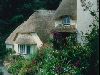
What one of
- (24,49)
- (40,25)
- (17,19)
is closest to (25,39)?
(24,49)

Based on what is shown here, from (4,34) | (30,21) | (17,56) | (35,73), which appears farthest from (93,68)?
(4,34)

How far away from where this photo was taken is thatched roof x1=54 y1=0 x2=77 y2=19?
32.3 m

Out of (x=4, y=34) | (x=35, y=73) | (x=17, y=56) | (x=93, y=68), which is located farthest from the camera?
(x=4, y=34)

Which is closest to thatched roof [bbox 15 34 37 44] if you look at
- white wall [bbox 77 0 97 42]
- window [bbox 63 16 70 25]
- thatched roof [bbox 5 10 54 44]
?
thatched roof [bbox 5 10 54 44]

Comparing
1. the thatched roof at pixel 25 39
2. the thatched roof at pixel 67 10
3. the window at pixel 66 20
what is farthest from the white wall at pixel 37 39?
the thatched roof at pixel 67 10

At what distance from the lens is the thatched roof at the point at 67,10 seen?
32.3 m

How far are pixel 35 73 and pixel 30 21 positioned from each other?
1317 cm

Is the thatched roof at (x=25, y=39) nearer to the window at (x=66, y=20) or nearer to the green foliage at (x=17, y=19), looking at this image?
the window at (x=66, y=20)

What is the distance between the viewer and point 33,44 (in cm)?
3719

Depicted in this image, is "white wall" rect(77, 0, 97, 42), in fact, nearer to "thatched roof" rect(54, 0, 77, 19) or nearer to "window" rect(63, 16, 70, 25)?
"thatched roof" rect(54, 0, 77, 19)

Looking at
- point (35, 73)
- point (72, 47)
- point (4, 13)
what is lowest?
point (35, 73)

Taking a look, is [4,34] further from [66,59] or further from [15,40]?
[66,59]

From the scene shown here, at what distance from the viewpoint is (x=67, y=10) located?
3269 cm

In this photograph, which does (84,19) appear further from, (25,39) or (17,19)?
(17,19)
